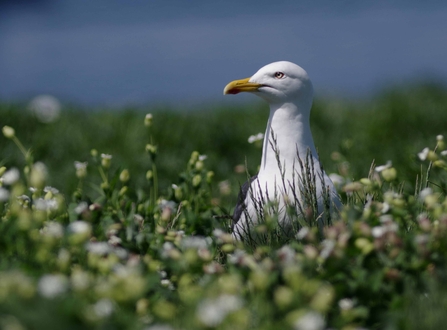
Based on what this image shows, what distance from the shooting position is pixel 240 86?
4039mm

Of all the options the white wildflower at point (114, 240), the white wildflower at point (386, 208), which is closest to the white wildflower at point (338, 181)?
the white wildflower at point (386, 208)

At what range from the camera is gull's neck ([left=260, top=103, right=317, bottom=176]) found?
3.92 metres

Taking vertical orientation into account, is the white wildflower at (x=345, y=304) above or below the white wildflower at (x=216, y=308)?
below

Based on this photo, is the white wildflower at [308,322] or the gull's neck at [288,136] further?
the gull's neck at [288,136]

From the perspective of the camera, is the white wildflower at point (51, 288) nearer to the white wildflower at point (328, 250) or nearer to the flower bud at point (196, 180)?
the white wildflower at point (328, 250)

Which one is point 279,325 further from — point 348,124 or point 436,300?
point 348,124

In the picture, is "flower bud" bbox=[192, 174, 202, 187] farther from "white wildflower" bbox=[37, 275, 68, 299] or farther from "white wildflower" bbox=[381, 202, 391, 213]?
"white wildflower" bbox=[37, 275, 68, 299]

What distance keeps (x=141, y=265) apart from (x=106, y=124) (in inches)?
247

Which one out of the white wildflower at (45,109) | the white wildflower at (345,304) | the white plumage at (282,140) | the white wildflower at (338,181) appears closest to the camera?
the white wildflower at (345,304)

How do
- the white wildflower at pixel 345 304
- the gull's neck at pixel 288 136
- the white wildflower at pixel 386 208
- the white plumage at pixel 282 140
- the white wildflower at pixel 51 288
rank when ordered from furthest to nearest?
the gull's neck at pixel 288 136
the white plumage at pixel 282 140
the white wildflower at pixel 386 208
the white wildflower at pixel 345 304
the white wildflower at pixel 51 288

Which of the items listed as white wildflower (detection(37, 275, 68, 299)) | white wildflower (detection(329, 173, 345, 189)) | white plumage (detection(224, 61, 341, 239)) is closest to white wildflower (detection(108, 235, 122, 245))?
white plumage (detection(224, 61, 341, 239))

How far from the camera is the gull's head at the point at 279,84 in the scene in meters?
3.97

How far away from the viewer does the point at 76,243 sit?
8.02ft

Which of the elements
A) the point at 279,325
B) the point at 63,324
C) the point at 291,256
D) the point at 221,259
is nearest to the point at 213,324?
the point at 279,325
